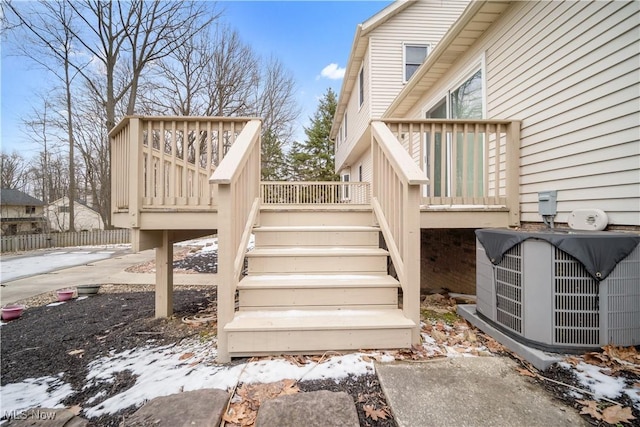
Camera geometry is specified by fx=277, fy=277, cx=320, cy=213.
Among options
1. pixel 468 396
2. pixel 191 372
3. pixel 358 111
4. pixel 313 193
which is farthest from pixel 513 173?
pixel 313 193

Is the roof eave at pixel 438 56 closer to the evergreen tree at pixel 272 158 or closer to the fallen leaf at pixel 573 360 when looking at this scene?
the fallen leaf at pixel 573 360

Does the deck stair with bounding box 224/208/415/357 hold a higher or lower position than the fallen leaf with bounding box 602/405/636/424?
higher

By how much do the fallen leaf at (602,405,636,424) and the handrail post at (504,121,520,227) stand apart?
210 centimetres

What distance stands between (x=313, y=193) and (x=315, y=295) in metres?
12.7

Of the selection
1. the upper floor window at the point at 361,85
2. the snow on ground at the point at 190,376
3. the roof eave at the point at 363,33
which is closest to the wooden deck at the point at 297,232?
the snow on ground at the point at 190,376

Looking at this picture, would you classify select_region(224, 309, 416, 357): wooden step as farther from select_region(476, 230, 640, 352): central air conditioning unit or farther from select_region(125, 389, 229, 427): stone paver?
select_region(476, 230, 640, 352): central air conditioning unit

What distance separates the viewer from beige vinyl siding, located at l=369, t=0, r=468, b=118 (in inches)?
327

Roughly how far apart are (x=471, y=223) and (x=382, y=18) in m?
7.60

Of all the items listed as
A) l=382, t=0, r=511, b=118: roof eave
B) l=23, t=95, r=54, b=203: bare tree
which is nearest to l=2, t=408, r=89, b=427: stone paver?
l=382, t=0, r=511, b=118: roof eave

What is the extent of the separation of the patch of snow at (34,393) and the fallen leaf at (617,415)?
2969 millimetres

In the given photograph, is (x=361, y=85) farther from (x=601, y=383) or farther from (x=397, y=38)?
(x=601, y=383)

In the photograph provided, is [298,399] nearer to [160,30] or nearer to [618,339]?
[618,339]

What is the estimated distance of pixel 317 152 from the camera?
21922 millimetres

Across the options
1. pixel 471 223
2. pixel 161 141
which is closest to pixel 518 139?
pixel 471 223
